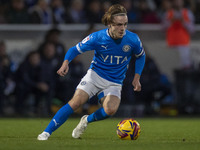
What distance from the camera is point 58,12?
55.9ft

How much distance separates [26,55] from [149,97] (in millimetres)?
3576

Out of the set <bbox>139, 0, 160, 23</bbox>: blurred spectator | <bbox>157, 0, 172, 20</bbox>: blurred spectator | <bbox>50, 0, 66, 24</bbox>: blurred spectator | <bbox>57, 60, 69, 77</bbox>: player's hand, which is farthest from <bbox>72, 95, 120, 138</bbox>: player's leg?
<bbox>157, 0, 172, 20</bbox>: blurred spectator

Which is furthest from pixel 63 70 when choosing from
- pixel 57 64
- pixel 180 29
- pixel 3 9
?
pixel 180 29

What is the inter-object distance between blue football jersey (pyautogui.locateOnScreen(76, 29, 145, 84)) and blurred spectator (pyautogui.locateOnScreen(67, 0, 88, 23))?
800cm

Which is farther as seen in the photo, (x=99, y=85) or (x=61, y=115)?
(x=99, y=85)

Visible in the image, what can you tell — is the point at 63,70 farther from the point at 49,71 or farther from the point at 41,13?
the point at 41,13

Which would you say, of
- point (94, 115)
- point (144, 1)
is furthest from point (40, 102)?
point (94, 115)

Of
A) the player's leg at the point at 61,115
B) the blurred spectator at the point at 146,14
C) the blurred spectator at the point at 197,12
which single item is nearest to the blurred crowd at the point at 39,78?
the blurred spectator at the point at 146,14

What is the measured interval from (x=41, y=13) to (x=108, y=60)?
25.5 ft

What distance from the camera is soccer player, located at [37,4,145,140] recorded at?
9.01m

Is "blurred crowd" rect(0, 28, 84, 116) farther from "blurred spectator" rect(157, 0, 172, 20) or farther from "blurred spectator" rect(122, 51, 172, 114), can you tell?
"blurred spectator" rect(157, 0, 172, 20)

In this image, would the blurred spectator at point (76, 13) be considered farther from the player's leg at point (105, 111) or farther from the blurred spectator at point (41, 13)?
the player's leg at point (105, 111)

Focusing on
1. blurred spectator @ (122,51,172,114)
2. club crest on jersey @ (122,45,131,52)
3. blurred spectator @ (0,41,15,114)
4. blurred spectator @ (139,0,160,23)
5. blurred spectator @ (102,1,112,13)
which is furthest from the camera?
blurred spectator @ (139,0,160,23)

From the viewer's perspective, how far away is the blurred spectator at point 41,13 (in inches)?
647
